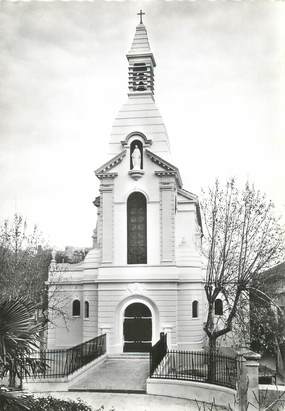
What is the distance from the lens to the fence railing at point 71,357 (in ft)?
67.9

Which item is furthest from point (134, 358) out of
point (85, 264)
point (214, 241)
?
point (214, 241)

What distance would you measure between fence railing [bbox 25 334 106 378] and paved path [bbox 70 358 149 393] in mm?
557

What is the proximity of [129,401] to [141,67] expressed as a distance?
1886 centimetres

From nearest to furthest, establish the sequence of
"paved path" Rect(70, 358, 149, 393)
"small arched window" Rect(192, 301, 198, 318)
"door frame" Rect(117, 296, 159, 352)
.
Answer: "paved path" Rect(70, 358, 149, 393) < "door frame" Rect(117, 296, 159, 352) < "small arched window" Rect(192, 301, 198, 318)

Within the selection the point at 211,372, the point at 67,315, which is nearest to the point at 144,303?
the point at 67,315

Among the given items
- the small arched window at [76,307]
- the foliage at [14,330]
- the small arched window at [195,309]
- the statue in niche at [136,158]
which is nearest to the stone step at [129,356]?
the small arched window at [195,309]

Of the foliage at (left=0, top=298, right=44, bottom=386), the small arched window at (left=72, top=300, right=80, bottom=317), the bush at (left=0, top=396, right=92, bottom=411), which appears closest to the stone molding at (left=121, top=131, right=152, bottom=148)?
the small arched window at (left=72, top=300, right=80, bottom=317)

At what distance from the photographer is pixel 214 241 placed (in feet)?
80.4

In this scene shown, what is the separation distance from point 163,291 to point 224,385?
11.0m

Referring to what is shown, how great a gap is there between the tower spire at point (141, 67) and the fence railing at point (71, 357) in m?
13.7

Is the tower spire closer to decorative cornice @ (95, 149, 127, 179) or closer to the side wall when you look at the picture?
decorative cornice @ (95, 149, 127, 179)

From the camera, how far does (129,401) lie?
1997 cm

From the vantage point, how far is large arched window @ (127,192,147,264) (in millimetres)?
30266

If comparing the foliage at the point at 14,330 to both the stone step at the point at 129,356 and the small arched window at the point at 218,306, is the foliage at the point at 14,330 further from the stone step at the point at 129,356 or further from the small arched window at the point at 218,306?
the small arched window at the point at 218,306
